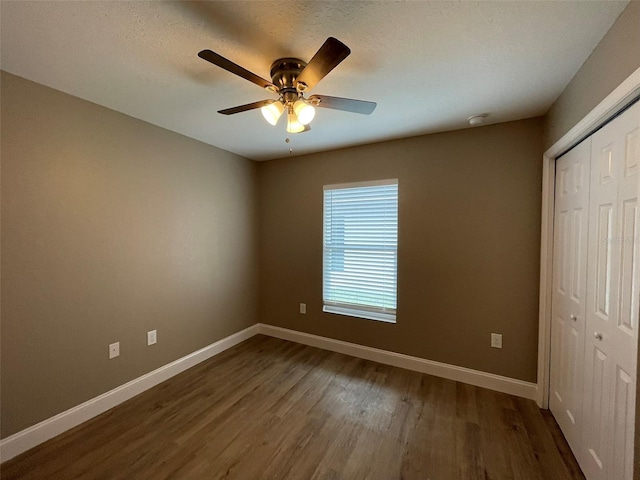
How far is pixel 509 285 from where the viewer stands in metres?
2.38

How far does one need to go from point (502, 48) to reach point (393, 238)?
70.8 inches

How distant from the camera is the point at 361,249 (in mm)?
3129

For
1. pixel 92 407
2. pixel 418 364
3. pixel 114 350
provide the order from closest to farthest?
pixel 92 407, pixel 114 350, pixel 418 364

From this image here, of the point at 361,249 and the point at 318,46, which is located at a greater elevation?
the point at 318,46

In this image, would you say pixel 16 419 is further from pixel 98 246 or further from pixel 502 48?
pixel 502 48

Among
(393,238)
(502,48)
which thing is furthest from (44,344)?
(502,48)

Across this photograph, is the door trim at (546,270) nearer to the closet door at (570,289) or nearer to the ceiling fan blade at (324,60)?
the closet door at (570,289)

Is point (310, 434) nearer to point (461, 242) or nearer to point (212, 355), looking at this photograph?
point (212, 355)

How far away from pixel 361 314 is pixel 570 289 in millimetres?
1863

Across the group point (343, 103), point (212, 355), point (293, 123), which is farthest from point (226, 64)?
point (212, 355)

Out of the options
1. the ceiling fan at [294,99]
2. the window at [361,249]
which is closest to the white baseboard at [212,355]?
the window at [361,249]

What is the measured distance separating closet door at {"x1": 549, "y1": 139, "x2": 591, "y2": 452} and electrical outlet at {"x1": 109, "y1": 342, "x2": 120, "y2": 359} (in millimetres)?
3335

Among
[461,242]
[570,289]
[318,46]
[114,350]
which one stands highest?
[318,46]

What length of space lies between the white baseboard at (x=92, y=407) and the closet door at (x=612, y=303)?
317 centimetres
